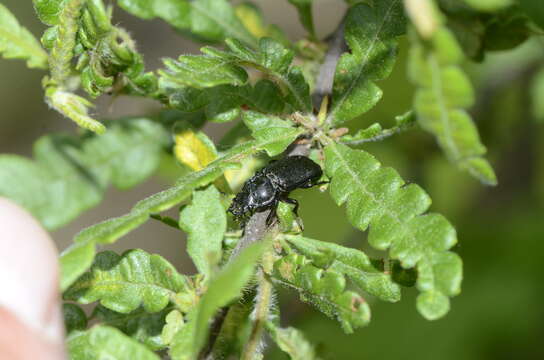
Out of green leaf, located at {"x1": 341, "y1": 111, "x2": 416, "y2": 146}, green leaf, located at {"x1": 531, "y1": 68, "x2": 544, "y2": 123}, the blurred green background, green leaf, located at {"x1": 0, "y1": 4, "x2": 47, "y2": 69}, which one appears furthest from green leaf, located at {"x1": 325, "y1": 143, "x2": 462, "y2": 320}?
green leaf, located at {"x1": 531, "y1": 68, "x2": 544, "y2": 123}

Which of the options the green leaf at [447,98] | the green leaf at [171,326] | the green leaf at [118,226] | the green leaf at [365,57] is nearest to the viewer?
the green leaf at [447,98]

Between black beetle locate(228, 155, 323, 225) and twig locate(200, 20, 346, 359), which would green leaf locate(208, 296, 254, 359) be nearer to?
twig locate(200, 20, 346, 359)

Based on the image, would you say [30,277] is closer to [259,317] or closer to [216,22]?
[259,317]

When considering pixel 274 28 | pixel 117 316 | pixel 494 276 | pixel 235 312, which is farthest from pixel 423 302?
pixel 494 276

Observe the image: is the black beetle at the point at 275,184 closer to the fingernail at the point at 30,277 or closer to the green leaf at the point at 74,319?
the green leaf at the point at 74,319

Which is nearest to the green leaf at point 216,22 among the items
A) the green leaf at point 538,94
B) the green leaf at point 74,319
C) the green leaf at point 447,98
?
the green leaf at point 74,319

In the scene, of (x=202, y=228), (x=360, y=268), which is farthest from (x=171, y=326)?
(x=360, y=268)
